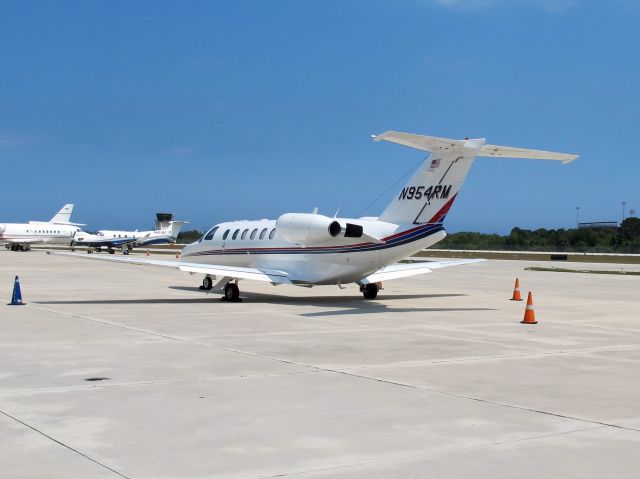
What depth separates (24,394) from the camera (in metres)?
8.20

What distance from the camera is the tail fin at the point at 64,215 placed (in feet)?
319

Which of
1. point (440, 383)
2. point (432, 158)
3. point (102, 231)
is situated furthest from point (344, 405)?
point (102, 231)

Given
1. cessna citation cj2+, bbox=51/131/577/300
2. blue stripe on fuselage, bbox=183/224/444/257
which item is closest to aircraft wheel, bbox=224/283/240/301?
cessna citation cj2+, bbox=51/131/577/300

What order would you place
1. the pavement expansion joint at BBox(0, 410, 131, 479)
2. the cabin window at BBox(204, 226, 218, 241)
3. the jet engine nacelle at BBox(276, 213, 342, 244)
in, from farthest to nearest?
the cabin window at BBox(204, 226, 218, 241) → the jet engine nacelle at BBox(276, 213, 342, 244) → the pavement expansion joint at BBox(0, 410, 131, 479)

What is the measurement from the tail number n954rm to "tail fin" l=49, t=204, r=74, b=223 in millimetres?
84767

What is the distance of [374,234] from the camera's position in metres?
20.0

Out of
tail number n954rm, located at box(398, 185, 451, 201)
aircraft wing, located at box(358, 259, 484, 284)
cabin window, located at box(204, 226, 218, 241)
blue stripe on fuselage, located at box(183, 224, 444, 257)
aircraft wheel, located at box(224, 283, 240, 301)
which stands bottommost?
aircraft wheel, located at box(224, 283, 240, 301)

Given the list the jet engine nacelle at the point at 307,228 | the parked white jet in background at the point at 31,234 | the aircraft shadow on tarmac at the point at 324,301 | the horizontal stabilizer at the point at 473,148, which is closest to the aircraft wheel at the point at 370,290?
the aircraft shadow on tarmac at the point at 324,301

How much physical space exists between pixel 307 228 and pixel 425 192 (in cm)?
334

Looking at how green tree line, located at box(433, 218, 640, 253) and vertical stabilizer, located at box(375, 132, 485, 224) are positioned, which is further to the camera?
green tree line, located at box(433, 218, 640, 253)

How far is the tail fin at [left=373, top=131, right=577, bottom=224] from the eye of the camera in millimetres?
18812

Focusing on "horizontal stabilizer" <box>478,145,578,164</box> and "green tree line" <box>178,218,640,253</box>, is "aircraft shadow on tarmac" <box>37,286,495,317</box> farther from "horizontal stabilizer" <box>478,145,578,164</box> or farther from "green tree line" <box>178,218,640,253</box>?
"green tree line" <box>178,218,640,253</box>

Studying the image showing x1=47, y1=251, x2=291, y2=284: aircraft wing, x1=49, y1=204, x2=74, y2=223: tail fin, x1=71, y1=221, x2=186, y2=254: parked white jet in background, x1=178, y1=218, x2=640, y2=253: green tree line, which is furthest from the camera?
x1=178, y1=218, x2=640, y2=253: green tree line

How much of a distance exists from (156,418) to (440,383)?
3645mm
